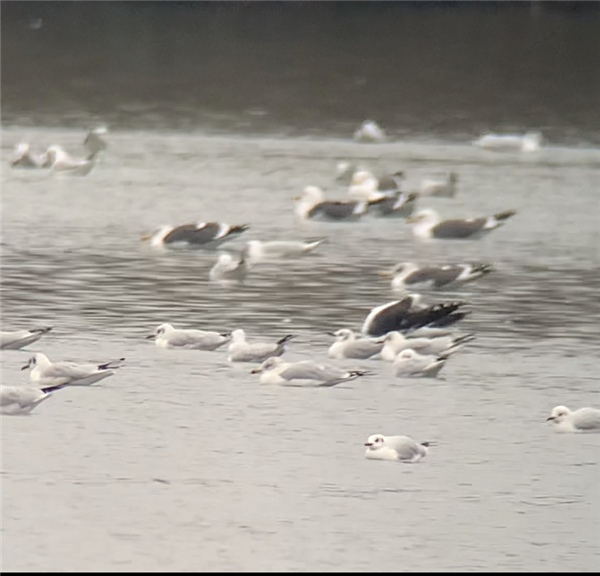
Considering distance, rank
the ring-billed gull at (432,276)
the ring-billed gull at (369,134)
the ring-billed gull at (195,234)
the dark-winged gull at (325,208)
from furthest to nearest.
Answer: the ring-billed gull at (369,134), the dark-winged gull at (325,208), the ring-billed gull at (195,234), the ring-billed gull at (432,276)

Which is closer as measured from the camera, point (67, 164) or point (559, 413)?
point (559, 413)

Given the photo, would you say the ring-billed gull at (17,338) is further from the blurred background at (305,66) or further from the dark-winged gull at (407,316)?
the blurred background at (305,66)

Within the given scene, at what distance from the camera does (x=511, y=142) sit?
62.5 ft

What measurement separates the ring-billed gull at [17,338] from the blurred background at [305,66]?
1109cm

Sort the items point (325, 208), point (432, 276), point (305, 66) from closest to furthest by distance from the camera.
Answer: point (432, 276) < point (325, 208) < point (305, 66)

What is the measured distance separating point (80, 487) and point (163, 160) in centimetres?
1077

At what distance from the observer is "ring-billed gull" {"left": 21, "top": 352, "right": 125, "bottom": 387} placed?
8508 mm

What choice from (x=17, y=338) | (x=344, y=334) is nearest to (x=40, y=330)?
(x=17, y=338)

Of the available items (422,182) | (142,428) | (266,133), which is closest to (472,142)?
(266,133)

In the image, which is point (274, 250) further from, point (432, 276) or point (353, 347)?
point (353, 347)

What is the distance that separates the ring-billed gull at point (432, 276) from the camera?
11.4 metres

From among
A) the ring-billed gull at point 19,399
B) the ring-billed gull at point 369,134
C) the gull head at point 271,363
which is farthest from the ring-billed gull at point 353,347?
the ring-billed gull at point 369,134

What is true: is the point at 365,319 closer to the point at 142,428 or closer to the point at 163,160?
the point at 142,428

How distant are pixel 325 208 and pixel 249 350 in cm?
535
